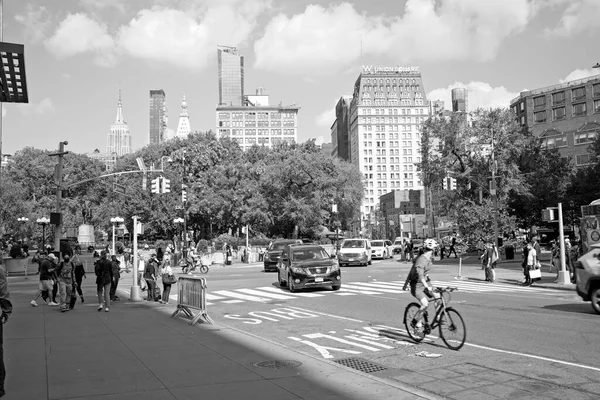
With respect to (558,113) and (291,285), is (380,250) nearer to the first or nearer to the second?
(291,285)

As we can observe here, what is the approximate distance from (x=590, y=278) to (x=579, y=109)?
8903 centimetres

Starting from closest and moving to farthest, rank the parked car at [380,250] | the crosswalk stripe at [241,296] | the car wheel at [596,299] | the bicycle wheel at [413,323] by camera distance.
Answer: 1. the bicycle wheel at [413,323]
2. the car wheel at [596,299]
3. the crosswalk stripe at [241,296]
4. the parked car at [380,250]

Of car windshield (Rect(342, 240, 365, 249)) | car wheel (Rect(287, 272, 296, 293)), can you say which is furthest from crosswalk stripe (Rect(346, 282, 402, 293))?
car windshield (Rect(342, 240, 365, 249))

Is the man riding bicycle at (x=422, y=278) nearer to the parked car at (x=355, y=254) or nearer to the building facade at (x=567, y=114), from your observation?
the parked car at (x=355, y=254)

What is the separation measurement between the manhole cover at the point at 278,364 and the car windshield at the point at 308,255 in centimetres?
1319

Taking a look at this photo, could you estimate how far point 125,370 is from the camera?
8070 millimetres

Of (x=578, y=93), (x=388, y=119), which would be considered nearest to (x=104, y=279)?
(x=578, y=93)

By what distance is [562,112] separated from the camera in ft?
310

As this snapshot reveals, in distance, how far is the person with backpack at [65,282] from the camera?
1630cm

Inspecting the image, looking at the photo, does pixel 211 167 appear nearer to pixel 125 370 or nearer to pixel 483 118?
pixel 483 118

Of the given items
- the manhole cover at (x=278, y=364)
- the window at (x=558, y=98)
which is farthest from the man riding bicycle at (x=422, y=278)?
the window at (x=558, y=98)

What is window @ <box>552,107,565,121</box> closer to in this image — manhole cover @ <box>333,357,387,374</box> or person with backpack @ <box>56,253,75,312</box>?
person with backpack @ <box>56,253,75,312</box>

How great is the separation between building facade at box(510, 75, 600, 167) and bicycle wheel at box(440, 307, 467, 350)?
85.3m

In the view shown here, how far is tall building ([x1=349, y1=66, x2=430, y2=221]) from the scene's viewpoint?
179 metres
